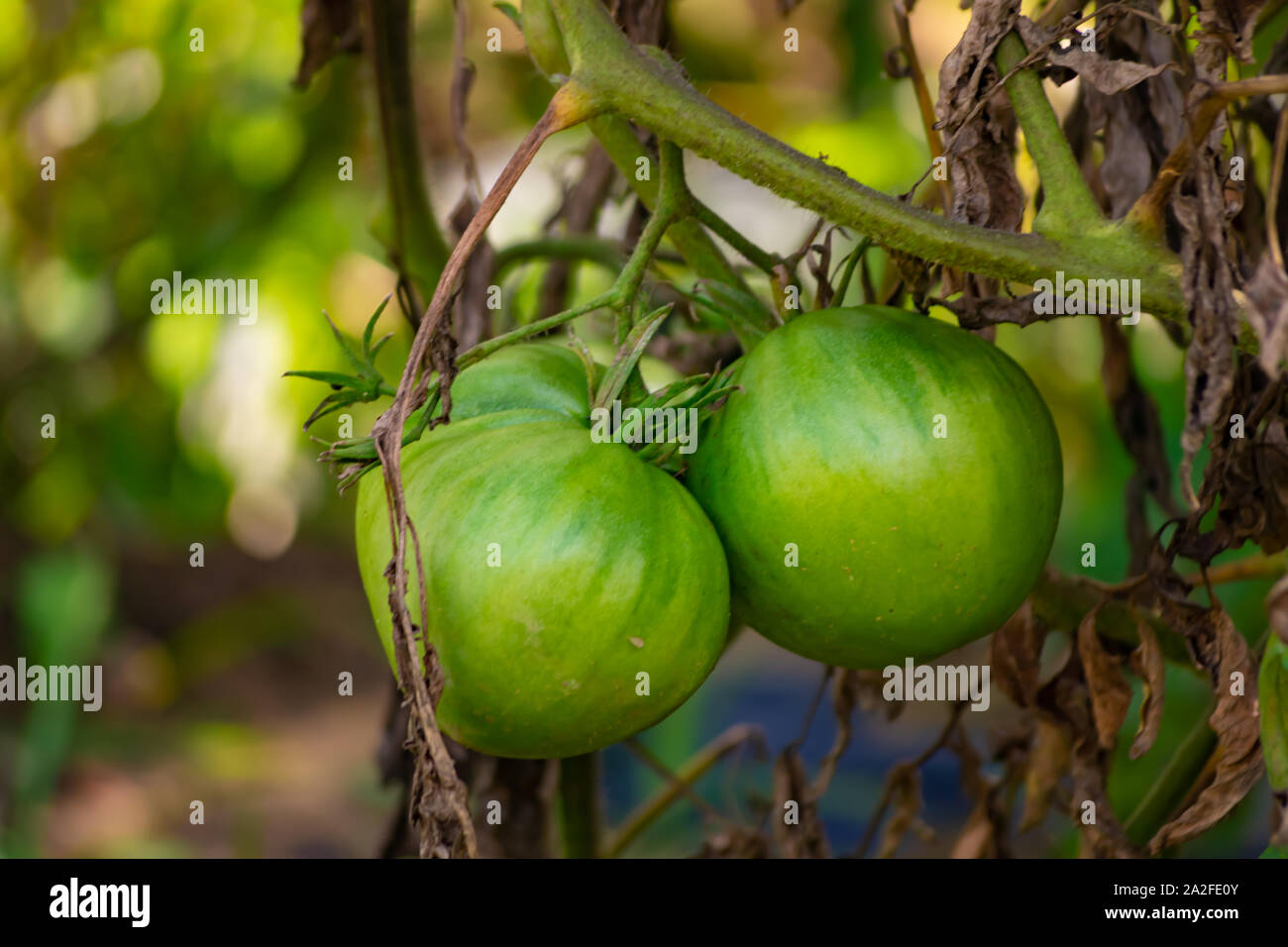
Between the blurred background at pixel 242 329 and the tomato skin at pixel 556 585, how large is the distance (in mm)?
954

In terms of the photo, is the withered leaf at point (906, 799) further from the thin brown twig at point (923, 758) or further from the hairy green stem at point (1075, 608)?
the hairy green stem at point (1075, 608)

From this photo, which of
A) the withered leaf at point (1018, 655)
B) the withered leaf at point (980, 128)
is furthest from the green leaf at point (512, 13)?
the withered leaf at point (1018, 655)

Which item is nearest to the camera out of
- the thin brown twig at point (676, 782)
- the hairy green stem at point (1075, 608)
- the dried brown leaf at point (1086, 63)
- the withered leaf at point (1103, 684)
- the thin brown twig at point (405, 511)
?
the thin brown twig at point (405, 511)

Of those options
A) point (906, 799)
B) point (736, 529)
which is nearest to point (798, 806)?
point (906, 799)

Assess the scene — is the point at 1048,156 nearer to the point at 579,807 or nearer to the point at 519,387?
the point at 519,387

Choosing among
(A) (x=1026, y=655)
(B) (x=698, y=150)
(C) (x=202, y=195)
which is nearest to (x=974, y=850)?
(A) (x=1026, y=655)

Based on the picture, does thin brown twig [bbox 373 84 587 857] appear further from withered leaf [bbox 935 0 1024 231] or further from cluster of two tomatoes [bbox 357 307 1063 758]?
withered leaf [bbox 935 0 1024 231]

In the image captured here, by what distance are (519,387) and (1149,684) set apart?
0.50 meters

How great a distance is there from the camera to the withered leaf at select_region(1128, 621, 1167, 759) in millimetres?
831

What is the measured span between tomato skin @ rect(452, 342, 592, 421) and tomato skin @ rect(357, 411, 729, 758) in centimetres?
7

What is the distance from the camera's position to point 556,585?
692 millimetres

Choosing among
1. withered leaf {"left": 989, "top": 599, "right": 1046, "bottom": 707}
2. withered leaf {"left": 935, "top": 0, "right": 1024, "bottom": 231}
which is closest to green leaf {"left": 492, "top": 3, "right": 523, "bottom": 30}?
withered leaf {"left": 935, "top": 0, "right": 1024, "bottom": 231}

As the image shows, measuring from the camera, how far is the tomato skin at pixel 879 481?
73cm
